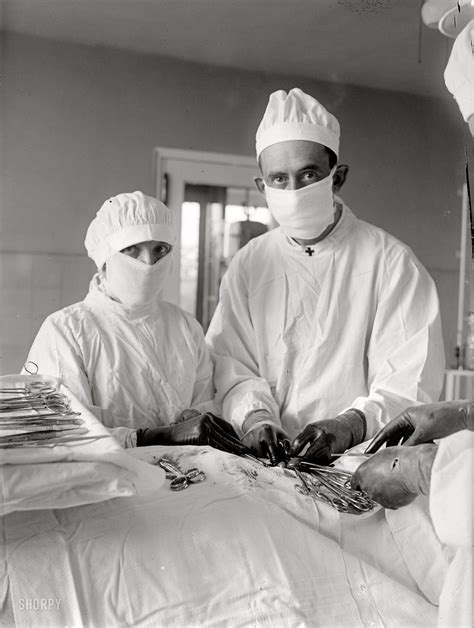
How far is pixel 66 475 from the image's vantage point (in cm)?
97

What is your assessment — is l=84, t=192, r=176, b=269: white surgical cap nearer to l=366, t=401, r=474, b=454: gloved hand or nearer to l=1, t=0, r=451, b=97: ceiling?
l=366, t=401, r=474, b=454: gloved hand

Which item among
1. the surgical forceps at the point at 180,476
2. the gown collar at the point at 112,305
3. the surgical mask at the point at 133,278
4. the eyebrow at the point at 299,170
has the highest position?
the eyebrow at the point at 299,170

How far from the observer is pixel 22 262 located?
290 cm

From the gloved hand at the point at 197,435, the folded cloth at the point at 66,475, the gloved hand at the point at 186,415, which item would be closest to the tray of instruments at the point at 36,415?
the folded cloth at the point at 66,475

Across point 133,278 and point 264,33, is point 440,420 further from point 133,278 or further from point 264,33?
point 264,33

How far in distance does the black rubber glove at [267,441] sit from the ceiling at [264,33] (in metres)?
1.36

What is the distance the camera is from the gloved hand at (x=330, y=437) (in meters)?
1.51

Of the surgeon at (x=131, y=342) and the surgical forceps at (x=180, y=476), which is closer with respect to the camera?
the surgical forceps at (x=180, y=476)

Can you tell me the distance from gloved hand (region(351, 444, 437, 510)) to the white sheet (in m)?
0.11

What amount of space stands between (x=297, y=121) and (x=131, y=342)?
81 centimetres

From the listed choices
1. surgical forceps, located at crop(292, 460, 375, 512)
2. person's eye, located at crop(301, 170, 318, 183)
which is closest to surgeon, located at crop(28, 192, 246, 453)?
surgical forceps, located at crop(292, 460, 375, 512)

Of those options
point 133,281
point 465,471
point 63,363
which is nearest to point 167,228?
point 133,281

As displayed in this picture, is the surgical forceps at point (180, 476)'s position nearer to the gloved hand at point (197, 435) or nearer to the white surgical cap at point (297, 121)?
the gloved hand at point (197, 435)

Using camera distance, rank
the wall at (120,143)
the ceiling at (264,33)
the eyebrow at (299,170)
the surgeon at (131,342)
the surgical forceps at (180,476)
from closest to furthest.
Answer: the surgical forceps at (180,476) → the surgeon at (131,342) → the eyebrow at (299,170) → the ceiling at (264,33) → the wall at (120,143)
